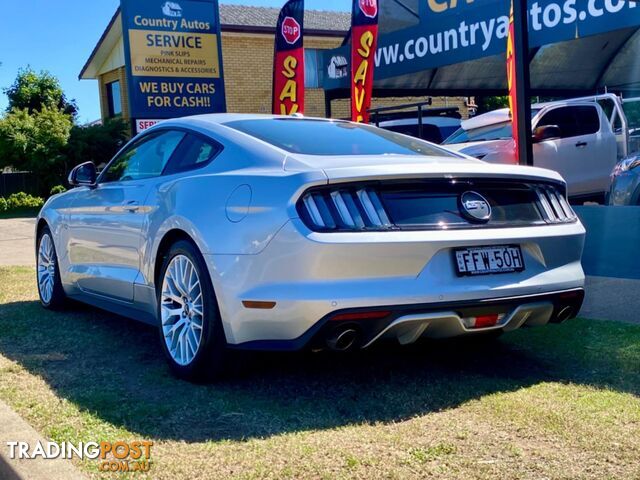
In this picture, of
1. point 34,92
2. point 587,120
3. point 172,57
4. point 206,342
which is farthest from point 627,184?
point 34,92

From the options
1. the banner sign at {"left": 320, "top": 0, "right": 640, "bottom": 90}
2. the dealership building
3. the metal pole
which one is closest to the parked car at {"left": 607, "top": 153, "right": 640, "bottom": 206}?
the metal pole

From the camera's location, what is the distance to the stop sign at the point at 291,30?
1270 centimetres

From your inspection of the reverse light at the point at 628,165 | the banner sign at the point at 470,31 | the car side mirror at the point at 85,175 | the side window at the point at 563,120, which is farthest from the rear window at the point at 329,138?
the side window at the point at 563,120

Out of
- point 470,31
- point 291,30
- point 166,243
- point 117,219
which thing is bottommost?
point 166,243

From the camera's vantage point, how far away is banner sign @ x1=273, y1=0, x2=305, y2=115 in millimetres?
12617

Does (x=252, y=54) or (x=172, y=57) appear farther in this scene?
(x=252, y=54)

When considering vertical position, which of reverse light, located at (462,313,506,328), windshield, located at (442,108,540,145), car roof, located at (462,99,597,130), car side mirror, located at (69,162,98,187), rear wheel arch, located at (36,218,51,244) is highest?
car roof, located at (462,99,597,130)

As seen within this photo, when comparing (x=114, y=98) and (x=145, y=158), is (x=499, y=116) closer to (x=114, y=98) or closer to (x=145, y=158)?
(x=145, y=158)

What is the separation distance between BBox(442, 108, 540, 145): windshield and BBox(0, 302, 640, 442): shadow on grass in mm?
6332

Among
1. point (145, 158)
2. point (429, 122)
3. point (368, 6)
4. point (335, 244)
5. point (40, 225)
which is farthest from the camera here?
point (429, 122)

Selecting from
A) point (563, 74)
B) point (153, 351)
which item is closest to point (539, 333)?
point (153, 351)

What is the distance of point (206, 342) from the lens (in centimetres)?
409

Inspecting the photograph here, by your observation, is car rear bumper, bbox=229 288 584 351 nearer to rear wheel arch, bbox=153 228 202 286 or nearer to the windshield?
rear wheel arch, bbox=153 228 202 286

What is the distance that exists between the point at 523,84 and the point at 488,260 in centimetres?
407
